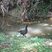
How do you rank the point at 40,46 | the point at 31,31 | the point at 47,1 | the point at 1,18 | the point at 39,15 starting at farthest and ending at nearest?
the point at 47,1
the point at 39,15
the point at 1,18
the point at 31,31
the point at 40,46

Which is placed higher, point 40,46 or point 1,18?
point 40,46

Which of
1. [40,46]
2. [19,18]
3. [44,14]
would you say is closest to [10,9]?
[19,18]

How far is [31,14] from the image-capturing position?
1652 cm

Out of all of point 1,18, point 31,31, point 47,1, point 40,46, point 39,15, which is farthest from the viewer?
point 47,1

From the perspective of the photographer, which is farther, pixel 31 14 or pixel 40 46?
pixel 31 14

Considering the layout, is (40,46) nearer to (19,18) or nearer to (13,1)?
(19,18)

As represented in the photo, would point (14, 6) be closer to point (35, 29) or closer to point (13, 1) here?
point (13, 1)

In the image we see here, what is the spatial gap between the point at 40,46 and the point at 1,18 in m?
8.21

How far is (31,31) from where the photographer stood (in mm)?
12586

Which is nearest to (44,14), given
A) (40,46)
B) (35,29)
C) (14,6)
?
(14,6)

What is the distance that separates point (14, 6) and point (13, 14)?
3.69 feet

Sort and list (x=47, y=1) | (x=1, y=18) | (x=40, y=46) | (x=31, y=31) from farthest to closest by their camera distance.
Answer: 1. (x=47, y=1)
2. (x=1, y=18)
3. (x=31, y=31)
4. (x=40, y=46)

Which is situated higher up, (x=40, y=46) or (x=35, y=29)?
(x=40, y=46)

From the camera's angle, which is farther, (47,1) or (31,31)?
(47,1)
